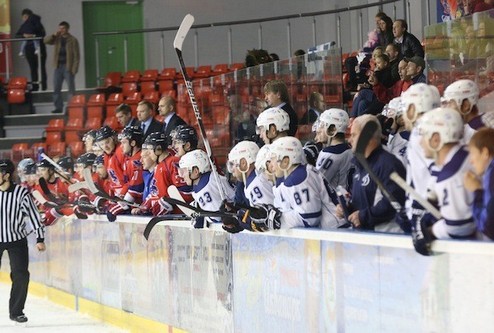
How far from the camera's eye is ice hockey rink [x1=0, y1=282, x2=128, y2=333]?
10766 millimetres

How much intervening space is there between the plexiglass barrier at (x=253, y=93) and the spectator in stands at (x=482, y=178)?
4.91 meters

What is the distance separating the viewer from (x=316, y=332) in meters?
6.43

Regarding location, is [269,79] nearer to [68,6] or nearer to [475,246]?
[475,246]

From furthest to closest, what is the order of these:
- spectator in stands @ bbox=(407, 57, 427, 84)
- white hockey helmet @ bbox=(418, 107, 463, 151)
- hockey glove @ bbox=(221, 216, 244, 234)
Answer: spectator in stands @ bbox=(407, 57, 427, 84) → hockey glove @ bbox=(221, 216, 244, 234) → white hockey helmet @ bbox=(418, 107, 463, 151)

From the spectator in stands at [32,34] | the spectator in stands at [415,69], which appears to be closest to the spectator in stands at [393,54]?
the spectator in stands at [415,69]

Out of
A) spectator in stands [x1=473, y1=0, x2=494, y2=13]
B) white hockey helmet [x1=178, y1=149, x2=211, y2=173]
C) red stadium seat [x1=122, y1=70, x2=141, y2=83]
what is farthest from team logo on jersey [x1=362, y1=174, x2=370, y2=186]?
red stadium seat [x1=122, y1=70, x2=141, y2=83]

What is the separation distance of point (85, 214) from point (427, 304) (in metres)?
6.94

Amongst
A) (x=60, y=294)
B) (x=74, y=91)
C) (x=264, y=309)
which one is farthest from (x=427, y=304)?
(x=74, y=91)

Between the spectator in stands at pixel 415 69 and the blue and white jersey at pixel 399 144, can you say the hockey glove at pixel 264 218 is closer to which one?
the blue and white jersey at pixel 399 144

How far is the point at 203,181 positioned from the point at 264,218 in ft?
5.68

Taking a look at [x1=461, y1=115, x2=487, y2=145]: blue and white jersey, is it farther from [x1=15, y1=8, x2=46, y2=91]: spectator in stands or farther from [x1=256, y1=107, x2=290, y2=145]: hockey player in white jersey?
[x1=15, y1=8, x2=46, y2=91]: spectator in stands

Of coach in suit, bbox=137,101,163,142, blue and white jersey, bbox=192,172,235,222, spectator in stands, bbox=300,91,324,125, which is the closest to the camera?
blue and white jersey, bbox=192,172,235,222

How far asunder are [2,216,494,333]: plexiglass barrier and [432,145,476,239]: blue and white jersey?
0.11 m

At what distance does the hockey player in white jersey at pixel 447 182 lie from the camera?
5.14 metres
